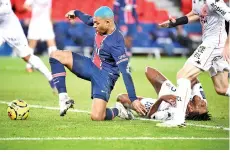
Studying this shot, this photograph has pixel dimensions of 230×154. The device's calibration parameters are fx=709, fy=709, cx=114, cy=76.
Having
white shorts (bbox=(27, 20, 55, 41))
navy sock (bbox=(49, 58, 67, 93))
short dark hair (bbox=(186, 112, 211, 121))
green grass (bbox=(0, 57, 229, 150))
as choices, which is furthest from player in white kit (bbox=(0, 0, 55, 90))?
white shorts (bbox=(27, 20, 55, 41))

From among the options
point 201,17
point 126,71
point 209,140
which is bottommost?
point 209,140

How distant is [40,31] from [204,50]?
9.84 meters

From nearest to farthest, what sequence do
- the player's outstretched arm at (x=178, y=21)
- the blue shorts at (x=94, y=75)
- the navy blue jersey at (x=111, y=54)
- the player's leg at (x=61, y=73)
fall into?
the navy blue jersey at (x=111, y=54) < the player's leg at (x=61, y=73) < the player's outstretched arm at (x=178, y=21) < the blue shorts at (x=94, y=75)

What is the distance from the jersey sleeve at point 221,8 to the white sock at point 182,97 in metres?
0.99

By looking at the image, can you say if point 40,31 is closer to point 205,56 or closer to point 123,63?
point 123,63

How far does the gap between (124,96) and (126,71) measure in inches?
46.2

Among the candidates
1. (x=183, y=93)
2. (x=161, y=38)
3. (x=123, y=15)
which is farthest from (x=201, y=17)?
(x=161, y=38)

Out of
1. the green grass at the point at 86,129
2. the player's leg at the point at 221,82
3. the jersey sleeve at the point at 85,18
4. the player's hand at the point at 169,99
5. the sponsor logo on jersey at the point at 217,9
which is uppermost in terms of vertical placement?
the sponsor logo on jersey at the point at 217,9

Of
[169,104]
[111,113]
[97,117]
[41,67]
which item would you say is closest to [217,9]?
[169,104]

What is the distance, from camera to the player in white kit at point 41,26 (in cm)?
1873

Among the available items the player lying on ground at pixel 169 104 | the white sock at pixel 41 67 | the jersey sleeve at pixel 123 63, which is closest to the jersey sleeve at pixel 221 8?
the jersey sleeve at pixel 123 63

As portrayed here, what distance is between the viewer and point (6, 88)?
15.2m

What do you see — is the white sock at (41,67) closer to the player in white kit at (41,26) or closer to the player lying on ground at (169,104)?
the player lying on ground at (169,104)

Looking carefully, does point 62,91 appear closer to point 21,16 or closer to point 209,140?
point 209,140
